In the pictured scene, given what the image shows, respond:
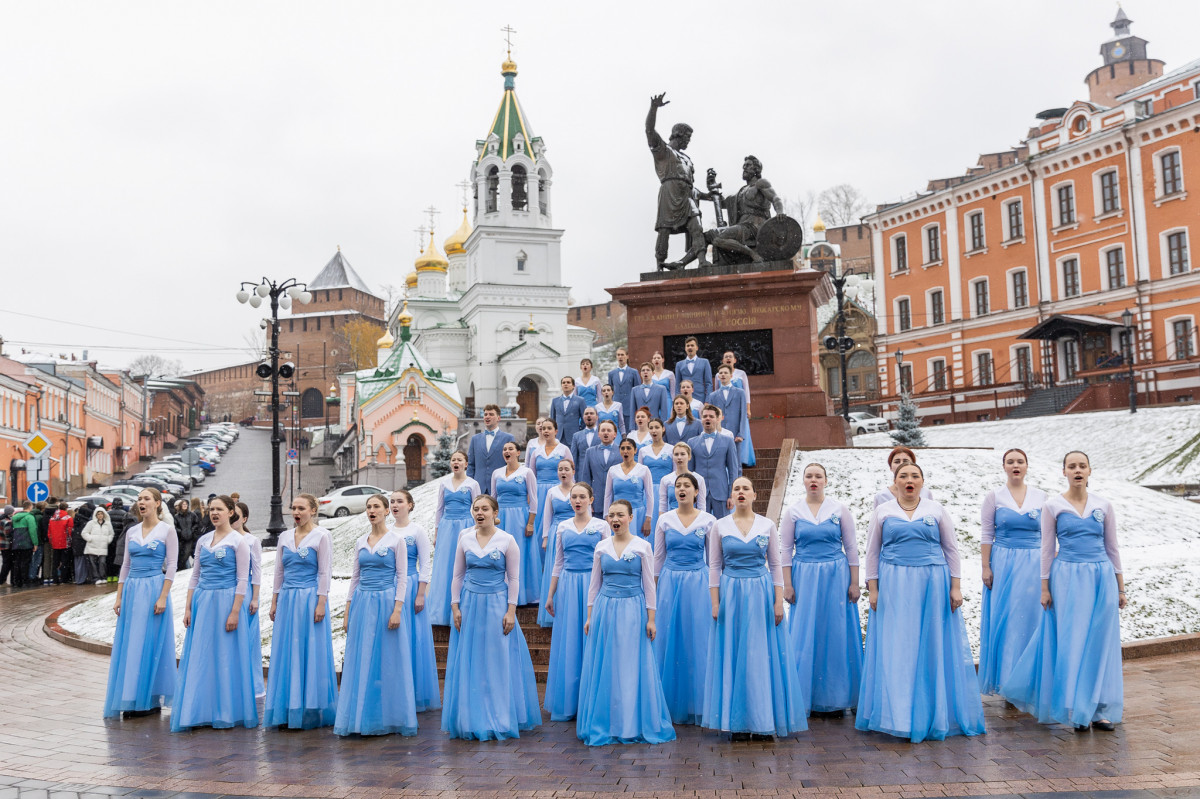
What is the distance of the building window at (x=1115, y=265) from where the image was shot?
1448 inches

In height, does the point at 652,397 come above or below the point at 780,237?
below

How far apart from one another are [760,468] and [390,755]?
827 centimetres

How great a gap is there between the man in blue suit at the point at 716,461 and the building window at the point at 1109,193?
106 ft

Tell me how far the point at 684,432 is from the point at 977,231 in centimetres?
3534

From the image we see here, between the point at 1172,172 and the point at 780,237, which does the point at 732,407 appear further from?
the point at 1172,172

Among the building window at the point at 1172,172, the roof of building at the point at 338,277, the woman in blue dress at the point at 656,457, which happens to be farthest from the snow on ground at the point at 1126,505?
Answer: the roof of building at the point at 338,277

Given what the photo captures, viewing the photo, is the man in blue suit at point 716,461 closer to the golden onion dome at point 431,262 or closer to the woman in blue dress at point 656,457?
the woman in blue dress at point 656,457

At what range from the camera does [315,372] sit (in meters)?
108

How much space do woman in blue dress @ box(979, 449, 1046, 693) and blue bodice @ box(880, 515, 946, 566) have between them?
0.81 meters

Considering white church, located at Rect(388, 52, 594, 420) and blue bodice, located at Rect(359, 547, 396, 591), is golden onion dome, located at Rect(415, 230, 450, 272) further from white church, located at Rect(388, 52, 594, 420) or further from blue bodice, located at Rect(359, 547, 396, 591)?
blue bodice, located at Rect(359, 547, 396, 591)

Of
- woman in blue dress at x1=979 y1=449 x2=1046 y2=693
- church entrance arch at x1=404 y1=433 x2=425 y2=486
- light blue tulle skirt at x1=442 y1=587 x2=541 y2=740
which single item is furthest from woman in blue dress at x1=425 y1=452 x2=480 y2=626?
church entrance arch at x1=404 y1=433 x2=425 y2=486

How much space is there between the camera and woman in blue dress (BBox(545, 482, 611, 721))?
771cm

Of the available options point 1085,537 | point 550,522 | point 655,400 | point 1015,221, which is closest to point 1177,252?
point 1015,221

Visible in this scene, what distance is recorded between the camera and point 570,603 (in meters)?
7.86
